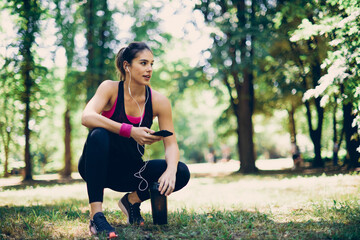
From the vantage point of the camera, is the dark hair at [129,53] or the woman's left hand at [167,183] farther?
the dark hair at [129,53]

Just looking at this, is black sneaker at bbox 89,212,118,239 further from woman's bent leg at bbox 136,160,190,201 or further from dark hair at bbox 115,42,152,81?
dark hair at bbox 115,42,152,81

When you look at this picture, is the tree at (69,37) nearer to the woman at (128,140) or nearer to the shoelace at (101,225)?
the woman at (128,140)

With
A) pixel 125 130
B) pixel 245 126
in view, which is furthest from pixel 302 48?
pixel 125 130

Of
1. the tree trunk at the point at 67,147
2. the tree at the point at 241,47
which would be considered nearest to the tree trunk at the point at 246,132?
the tree at the point at 241,47

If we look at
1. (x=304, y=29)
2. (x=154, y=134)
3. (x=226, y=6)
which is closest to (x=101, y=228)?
(x=154, y=134)

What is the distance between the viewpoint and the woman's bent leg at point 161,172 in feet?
10.3

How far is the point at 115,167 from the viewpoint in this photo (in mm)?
3172

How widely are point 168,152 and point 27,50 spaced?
Result: 12.0 metres

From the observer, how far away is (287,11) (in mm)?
9352

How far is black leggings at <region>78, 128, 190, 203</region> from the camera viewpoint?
113 inches

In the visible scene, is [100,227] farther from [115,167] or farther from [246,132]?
[246,132]

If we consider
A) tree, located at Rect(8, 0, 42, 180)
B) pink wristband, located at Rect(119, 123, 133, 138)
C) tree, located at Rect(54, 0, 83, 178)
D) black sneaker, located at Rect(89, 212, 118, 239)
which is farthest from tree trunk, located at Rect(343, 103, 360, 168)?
tree, located at Rect(8, 0, 42, 180)

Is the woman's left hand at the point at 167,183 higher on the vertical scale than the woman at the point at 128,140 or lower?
lower

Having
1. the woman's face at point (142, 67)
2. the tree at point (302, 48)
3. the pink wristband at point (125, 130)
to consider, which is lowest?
the pink wristband at point (125, 130)
